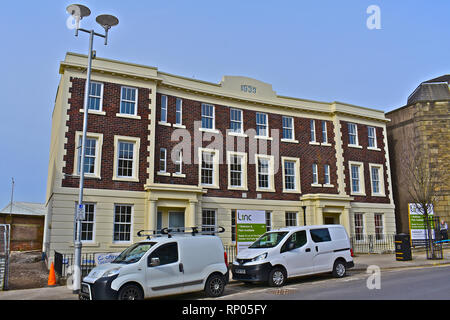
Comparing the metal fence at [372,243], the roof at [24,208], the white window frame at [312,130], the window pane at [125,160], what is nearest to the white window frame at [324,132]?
the white window frame at [312,130]

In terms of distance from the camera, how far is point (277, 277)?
1316 centimetres

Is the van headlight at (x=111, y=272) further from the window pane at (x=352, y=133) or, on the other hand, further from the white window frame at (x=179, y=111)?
the window pane at (x=352, y=133)

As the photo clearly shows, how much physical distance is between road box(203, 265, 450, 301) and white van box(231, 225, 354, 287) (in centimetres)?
42

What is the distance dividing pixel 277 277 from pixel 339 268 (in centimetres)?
321

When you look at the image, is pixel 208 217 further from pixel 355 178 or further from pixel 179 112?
pixel 355 178

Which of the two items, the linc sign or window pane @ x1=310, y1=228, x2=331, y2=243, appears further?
the linc sign

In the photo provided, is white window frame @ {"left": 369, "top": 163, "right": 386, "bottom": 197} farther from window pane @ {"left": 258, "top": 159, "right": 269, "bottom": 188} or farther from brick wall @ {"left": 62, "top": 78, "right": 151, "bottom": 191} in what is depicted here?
brick wall @ {"left": 62, "top": 78, "right": 151, "bottom": 191}

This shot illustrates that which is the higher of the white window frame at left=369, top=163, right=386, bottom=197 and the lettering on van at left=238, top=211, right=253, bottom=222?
the white window frame at left=369, top=163, right=386, bottom=197

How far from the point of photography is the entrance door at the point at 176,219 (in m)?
21.0

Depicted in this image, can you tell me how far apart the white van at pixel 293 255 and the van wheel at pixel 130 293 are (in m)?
4.35

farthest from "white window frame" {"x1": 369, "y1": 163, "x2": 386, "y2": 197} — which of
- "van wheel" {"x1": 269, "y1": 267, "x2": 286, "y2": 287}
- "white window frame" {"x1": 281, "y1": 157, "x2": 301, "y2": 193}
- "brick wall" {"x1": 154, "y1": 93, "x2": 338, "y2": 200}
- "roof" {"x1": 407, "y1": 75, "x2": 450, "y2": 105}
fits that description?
"van wheel" {"x1": 269, "y1": 267, "x2": 286, "y2": 287}

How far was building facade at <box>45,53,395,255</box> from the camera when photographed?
19.1m

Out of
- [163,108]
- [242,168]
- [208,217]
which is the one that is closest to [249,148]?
[242,168]
